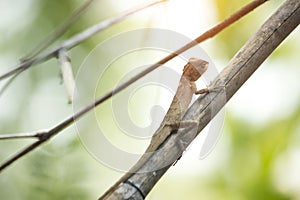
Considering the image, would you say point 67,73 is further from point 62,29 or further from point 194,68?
point 194,68

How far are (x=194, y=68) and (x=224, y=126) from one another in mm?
696

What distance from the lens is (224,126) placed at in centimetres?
191

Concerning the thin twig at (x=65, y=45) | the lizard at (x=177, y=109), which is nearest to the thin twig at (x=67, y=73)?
the thin twig at (x=65, y=45)

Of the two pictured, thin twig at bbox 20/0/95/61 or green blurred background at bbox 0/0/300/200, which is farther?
green blurred background at bbox 0/0/300/200

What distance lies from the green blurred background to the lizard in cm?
44

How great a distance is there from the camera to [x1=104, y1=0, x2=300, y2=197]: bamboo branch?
0.88m

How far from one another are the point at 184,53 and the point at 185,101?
120mm

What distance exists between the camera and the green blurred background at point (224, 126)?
74.1 inches

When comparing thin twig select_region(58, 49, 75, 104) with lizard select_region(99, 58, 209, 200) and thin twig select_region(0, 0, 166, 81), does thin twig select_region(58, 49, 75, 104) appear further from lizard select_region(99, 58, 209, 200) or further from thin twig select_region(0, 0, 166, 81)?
lizard select_region(99, 58, 209, 200)

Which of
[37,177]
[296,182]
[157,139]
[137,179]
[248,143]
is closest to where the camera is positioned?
[137,179]

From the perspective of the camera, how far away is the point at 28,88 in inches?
104

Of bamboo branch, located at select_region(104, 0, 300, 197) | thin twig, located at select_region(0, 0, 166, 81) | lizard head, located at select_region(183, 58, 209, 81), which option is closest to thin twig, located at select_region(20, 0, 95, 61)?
thin twig, located at select_region(0, 0, 166, 81)

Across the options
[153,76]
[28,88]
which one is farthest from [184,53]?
[28,88]

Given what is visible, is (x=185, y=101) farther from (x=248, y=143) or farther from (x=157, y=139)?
(x=248, y=143)
